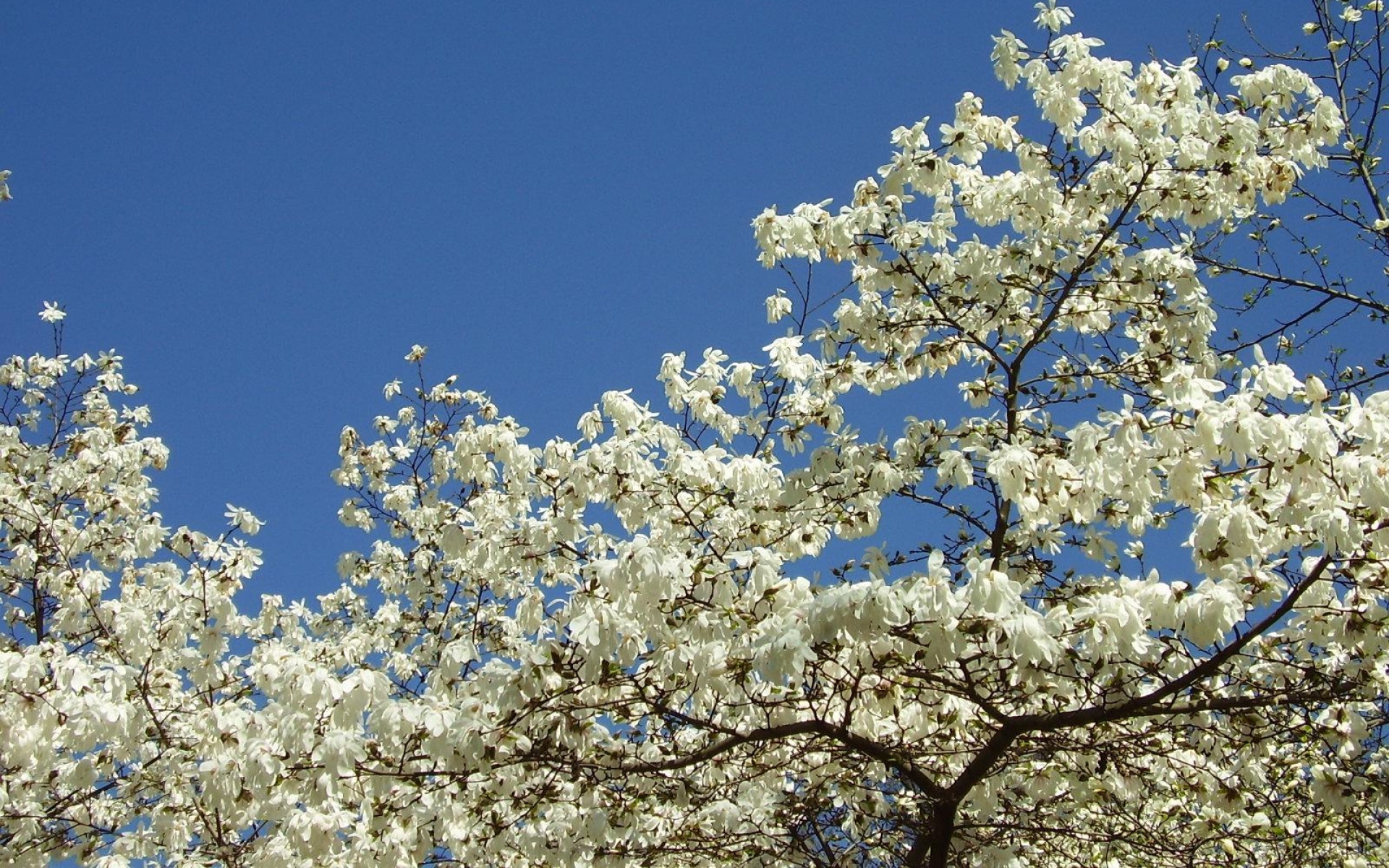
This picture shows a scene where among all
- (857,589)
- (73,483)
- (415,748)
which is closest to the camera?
(857,589)

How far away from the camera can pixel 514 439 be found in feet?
28.8

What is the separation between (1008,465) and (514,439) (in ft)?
14.9

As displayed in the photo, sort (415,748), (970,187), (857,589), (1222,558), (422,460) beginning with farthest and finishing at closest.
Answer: (422,460) → (970,187) → (415,748) → (1222,558) → (857,589)

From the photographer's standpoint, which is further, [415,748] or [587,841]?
[587,841]

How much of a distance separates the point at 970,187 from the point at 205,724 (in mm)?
6303

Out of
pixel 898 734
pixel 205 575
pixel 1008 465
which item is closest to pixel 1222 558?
pixel 1008 465

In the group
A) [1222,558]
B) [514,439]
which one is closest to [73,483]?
[514,439]

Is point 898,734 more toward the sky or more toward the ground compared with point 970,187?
more toward the ground

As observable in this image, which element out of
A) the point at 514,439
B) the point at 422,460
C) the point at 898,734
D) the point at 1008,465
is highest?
the point at 422,460

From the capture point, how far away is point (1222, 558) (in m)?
5.04

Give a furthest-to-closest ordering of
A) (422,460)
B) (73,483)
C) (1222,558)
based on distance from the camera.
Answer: (422,460) < (73,483) < (1222,558)

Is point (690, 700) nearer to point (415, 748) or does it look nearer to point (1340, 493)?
point (415, 748)

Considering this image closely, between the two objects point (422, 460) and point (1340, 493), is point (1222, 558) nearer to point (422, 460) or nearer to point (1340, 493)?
point (1340, 493)

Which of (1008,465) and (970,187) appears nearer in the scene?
(1008,465)
